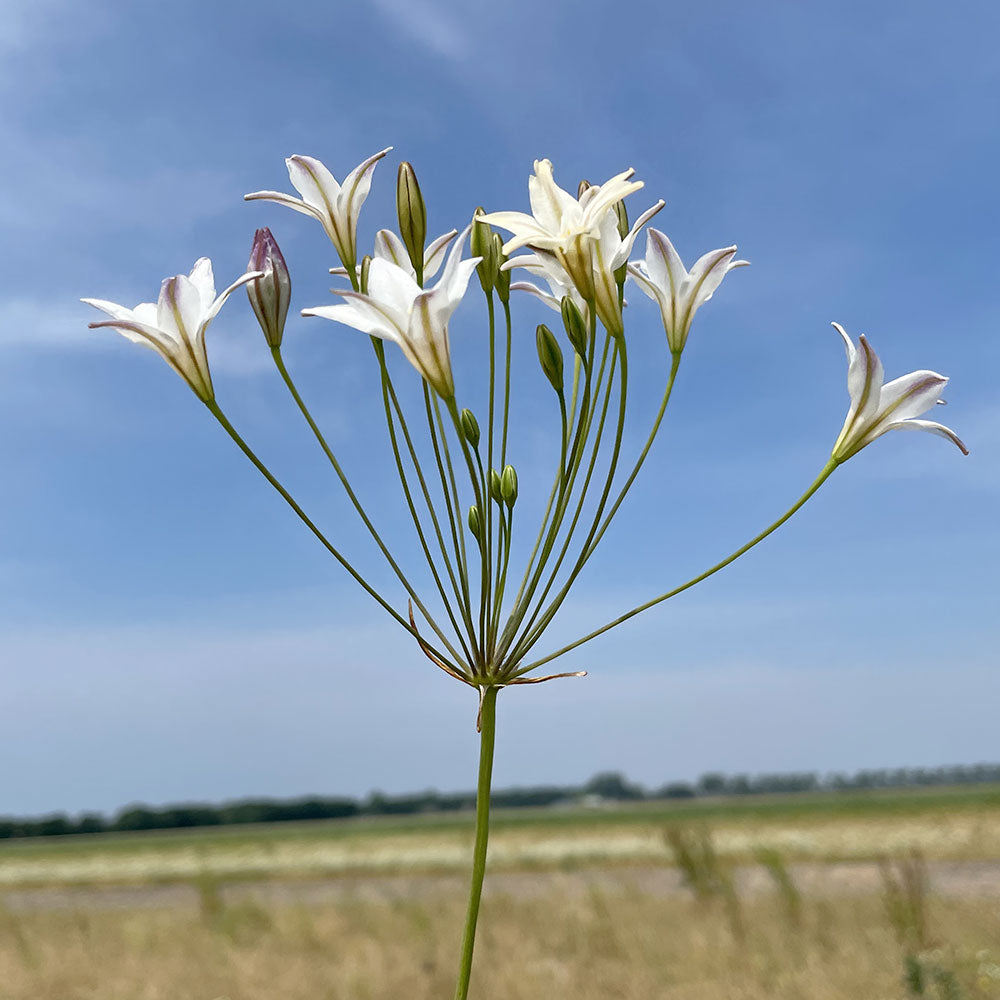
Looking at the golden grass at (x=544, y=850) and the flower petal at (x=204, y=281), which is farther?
the golden grass at (x=544, y=850)

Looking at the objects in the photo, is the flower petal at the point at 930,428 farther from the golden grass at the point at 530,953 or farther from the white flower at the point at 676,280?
the golden grass at the point at 530,953

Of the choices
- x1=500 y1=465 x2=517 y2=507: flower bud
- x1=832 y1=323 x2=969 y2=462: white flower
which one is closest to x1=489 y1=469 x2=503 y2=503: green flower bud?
x1=500 y1=465 x2=517 y2=507: flower bud

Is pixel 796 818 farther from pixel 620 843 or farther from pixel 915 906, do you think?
pixel 915 906

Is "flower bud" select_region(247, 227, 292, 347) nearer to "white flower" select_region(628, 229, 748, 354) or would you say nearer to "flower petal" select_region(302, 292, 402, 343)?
"flower petal" select_region(302, 292, 402, 343)

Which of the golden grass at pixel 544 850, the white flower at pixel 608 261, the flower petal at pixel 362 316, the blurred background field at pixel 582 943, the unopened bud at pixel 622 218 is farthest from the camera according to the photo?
the golden grass at pixel 544 850

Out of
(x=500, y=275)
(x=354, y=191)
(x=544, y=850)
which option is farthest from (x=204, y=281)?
(x=544, y=850)

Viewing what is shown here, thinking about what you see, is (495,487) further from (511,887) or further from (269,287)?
(511,887)

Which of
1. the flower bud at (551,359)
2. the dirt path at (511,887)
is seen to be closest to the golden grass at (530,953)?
the dirt path at (511,887)
